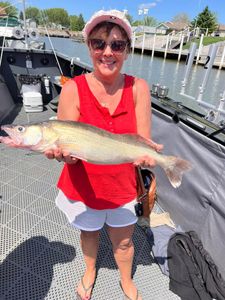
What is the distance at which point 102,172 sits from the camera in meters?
1.92

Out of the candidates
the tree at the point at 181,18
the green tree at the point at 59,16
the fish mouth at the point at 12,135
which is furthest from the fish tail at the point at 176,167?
the green tree at the point at 59,16

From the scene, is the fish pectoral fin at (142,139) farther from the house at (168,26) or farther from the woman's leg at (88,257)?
the house at (168,26)

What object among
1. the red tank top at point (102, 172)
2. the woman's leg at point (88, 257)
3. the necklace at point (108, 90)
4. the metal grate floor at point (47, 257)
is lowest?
Answer: the metal grate floor at point (47, 257)

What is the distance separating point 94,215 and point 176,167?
720mm

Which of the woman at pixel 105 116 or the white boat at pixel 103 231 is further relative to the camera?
the white boat at pixel 103 231

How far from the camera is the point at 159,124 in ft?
12.7

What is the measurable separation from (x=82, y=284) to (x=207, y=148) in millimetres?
1878

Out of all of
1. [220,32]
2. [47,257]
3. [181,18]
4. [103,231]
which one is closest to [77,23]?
[181,18]

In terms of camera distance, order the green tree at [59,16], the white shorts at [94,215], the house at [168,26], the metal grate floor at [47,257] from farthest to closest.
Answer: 1. the green tree at [59,16]
2. the house at [168,26]
3. the metal grate floor at [47,257]
4. the white shorts at [94,215]

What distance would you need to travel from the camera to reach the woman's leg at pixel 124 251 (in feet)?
7.21

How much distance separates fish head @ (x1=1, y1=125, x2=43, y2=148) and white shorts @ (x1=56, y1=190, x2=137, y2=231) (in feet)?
1.97

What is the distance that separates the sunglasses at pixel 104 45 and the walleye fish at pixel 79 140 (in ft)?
1.71

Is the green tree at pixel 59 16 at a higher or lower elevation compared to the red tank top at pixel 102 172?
lower

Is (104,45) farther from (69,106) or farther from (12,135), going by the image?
(12,135)
